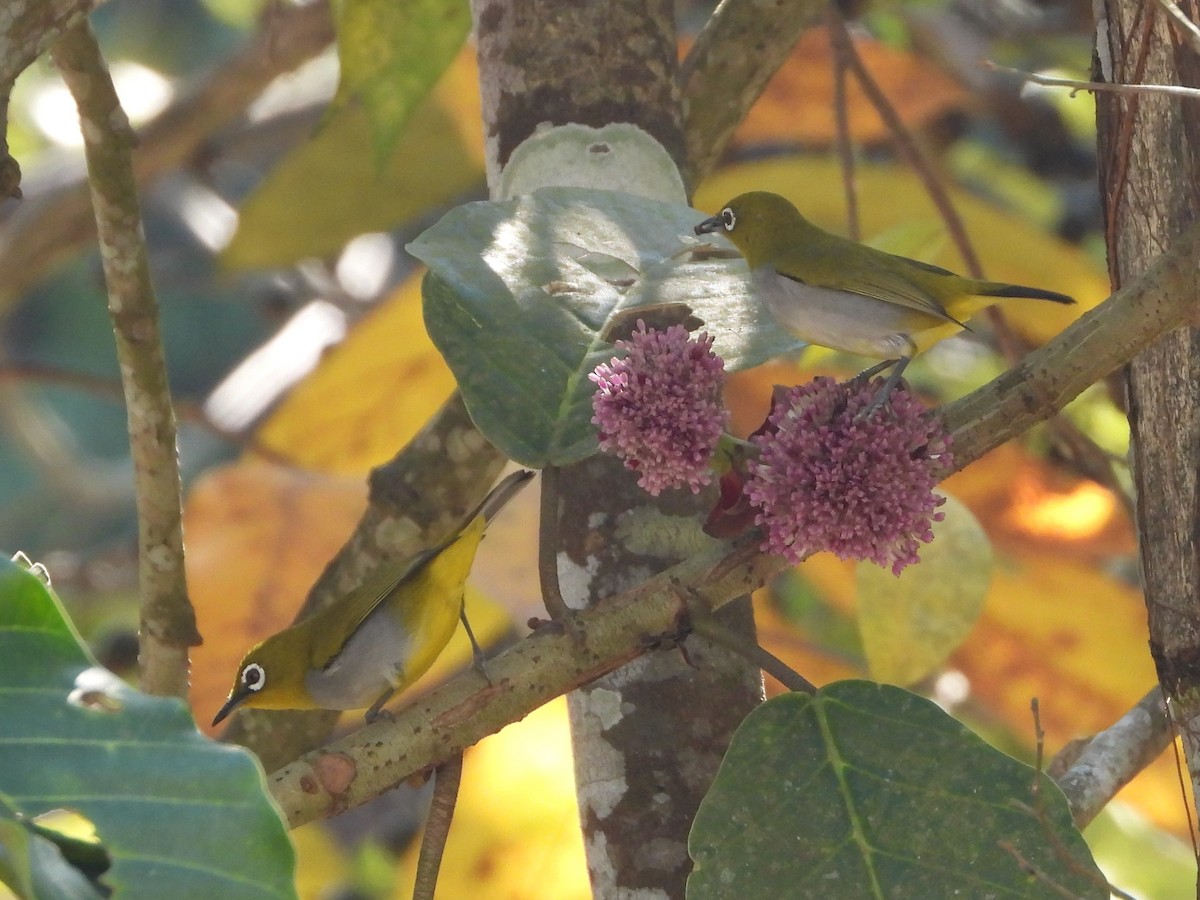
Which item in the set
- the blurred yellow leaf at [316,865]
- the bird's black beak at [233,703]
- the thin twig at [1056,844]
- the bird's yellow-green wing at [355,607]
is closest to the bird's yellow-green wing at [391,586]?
the bird's yellow-green wing at [355,607]

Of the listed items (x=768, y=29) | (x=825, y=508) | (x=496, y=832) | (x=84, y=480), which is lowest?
(x=825, y=508)

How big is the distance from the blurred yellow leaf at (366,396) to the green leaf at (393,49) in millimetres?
816

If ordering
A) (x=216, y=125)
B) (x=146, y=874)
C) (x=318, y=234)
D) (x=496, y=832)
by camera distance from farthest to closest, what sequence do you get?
(x=216, y=125), (x=318, y=234), (x=496, y=832), (x=146, y=874)

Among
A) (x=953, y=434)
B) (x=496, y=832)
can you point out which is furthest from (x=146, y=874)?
(x=496, y=832)

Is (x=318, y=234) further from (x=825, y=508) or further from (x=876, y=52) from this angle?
(x=825, y=508)

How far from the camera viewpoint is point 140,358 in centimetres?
173

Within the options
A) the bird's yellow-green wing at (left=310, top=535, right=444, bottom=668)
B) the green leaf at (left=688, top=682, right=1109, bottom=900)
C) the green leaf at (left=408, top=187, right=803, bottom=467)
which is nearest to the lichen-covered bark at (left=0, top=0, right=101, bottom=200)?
the green leaf at (left=408, top=187, right=803, bottom=467)

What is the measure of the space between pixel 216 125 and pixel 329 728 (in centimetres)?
217

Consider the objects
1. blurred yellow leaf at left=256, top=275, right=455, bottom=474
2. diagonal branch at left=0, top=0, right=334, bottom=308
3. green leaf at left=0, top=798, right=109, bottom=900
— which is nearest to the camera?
green leaf at left=0, top=798, right=109, bottom=900

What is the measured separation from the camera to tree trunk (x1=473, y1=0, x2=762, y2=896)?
151 centimetres

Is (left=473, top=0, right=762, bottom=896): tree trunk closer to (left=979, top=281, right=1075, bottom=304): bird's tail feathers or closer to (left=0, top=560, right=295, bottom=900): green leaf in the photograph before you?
(left=979, top=281, right=1075, bottom=304): bird's tail feathers

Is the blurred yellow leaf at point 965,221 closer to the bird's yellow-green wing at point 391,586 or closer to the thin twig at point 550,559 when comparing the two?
the bird's yellow-green wing at point 391,586

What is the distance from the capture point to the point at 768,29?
2139mm

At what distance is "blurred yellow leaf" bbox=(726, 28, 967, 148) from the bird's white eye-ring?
2.09 meters
